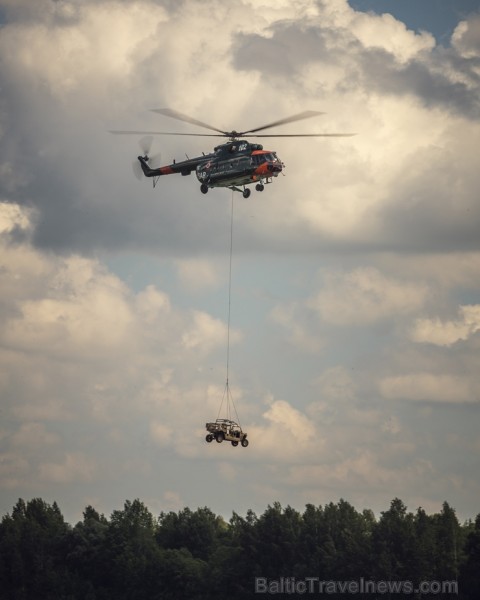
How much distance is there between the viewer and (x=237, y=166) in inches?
4560

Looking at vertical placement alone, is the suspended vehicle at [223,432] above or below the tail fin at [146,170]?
below

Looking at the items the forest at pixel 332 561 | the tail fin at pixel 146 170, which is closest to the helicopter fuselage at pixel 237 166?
the tail fin at pixel 146 170

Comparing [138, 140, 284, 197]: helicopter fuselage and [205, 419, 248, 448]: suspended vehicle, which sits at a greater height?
[138, 140, 284, 197]: helicopter fuselage

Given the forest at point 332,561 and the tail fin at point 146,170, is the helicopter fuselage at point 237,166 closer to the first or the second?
the tail fin at point 146,170

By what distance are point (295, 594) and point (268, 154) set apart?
79338mm

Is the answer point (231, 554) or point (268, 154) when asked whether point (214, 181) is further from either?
point (231, 554)

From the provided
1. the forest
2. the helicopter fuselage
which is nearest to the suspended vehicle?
the helicopter fuselage

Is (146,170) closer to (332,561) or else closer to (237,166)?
(237,166)

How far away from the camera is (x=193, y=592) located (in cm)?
19288

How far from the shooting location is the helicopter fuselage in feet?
377

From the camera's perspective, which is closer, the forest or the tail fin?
the tail fin

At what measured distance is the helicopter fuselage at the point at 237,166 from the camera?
115000 mm

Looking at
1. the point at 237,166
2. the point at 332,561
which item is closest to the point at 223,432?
the point at 237,166

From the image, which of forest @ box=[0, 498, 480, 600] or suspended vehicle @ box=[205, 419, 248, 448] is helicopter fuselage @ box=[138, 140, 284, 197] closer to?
suspended vehicle @ box=[205, 419, 248, 448]
